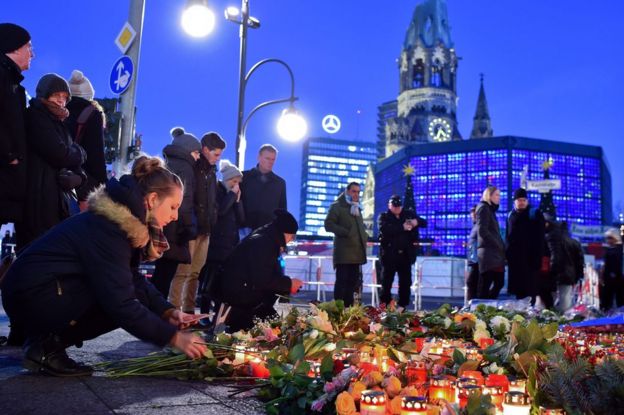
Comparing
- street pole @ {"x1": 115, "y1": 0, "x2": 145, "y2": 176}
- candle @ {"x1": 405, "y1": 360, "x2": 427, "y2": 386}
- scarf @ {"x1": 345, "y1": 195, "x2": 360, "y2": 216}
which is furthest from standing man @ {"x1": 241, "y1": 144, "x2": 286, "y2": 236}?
candle @ {"x1": 405, "y1": 360, "x2": 427, "y2": 386}

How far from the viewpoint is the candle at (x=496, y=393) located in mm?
2219

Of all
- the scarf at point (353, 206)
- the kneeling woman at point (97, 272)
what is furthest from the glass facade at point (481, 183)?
the kneeling woman at point (97, 272)

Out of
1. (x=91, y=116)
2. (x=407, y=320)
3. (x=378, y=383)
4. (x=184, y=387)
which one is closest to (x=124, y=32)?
(x=91, y=116)

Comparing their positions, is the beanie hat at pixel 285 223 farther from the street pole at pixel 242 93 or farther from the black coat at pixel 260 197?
the street pole at pixel 242 93

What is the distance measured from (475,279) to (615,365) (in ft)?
26.2

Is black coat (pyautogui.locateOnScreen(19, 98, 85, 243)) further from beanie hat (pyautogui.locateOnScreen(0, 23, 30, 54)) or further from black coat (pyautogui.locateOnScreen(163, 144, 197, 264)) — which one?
black coat (pyautogui.locateOnScreen(163, 144, 197, 264))

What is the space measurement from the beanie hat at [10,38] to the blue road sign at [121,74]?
323 centimetres

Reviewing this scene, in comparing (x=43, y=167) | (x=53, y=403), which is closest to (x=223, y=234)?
(x=43, y=167)

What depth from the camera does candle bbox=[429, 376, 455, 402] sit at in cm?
229

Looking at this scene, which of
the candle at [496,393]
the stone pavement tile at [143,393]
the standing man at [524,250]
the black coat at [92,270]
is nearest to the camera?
the candle at [496,393]

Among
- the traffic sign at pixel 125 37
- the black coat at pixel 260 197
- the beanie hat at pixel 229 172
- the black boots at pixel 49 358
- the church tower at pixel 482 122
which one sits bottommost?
the black boots at pixel 49 358

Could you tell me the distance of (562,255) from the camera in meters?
10.8

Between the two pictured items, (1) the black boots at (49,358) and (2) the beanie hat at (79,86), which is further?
(2) the beanie hat at (79,86)

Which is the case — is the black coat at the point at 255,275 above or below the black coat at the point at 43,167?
below
